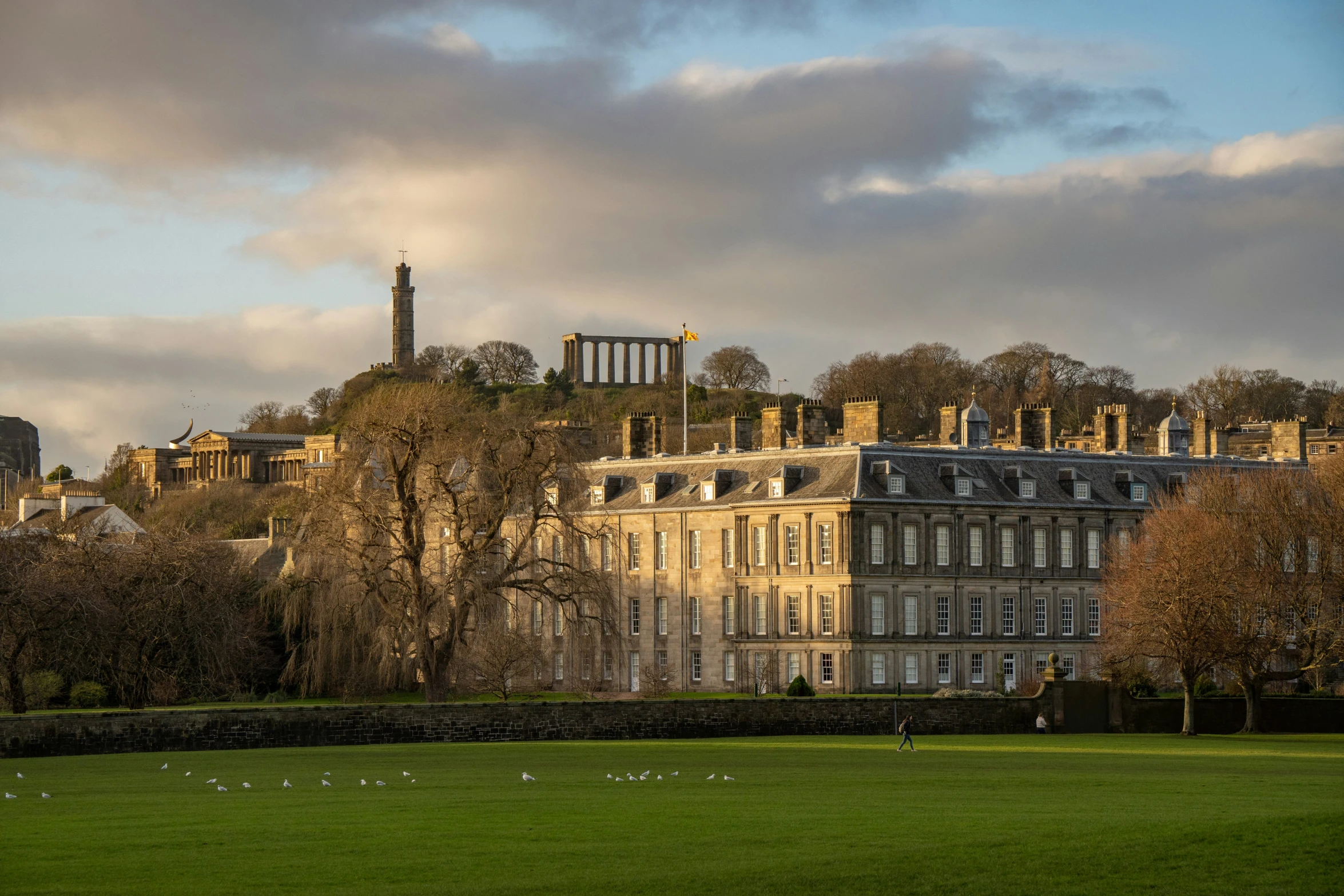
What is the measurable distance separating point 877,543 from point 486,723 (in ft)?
113

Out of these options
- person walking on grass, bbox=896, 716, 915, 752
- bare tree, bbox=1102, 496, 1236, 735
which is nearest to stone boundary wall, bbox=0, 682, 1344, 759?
bare tree, bbox=1102, 496, 1236, 735

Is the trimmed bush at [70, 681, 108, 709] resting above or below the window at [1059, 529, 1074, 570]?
below

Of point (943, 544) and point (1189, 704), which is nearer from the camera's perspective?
point (1189, 704)

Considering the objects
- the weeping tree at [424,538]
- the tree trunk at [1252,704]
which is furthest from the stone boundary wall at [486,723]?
the tree trunk at [1252,704]

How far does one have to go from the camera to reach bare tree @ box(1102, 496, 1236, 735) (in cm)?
6372

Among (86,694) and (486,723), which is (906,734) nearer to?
(486,723)

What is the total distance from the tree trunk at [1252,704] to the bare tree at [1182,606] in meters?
1.25

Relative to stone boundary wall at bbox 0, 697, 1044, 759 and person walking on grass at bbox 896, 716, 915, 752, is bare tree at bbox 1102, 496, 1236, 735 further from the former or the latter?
person walking on grass at bbox 896, 716, 915, 752

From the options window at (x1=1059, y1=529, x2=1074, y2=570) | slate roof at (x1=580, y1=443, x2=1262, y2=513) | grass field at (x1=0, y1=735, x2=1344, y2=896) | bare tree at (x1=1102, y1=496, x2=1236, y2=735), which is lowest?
grass field at (x1=0, y1=735, x2=1344, y2=896)

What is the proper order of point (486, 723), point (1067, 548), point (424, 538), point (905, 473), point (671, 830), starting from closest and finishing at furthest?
point (671, 830) → point (486, 723) → point (424, 538) → point (905, 473) → point (1067, 548)

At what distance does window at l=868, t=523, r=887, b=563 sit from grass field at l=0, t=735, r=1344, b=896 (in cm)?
4241

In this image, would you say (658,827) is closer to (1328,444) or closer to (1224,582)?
(1224,582)

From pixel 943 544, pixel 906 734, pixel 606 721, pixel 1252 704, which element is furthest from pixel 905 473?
pixel 906 734

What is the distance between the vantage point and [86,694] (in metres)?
69.3
